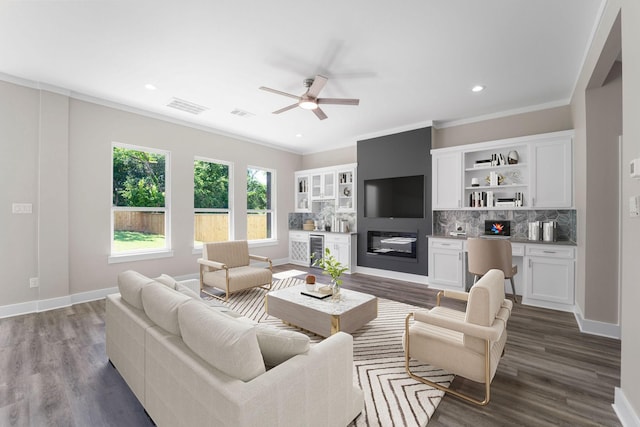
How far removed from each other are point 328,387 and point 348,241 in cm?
454

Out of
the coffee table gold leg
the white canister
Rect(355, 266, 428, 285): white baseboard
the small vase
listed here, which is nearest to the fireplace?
Rect(355, 266, 428, 285): white baseboard

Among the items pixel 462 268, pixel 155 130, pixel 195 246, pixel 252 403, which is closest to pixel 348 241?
pixel 462 268

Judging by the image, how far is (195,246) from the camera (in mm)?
5379

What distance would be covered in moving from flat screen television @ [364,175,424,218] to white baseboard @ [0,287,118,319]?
4.88 meters

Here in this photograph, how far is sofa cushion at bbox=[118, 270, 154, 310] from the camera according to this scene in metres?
1.97

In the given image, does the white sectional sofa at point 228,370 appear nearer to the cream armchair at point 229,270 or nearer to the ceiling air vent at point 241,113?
the cream armchair at point 229,270

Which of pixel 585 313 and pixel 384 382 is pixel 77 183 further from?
pixel 585 313

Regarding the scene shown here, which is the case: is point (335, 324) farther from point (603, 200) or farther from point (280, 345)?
point (603, 200)

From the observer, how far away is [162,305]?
1.67 m

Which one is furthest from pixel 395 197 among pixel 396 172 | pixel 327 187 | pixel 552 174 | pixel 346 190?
pixel 552 174

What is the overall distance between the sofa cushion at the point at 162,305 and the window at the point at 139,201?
3321 millimetres

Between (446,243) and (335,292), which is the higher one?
(446,243)

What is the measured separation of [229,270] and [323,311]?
229 cm

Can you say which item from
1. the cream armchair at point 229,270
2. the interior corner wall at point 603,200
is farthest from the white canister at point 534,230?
the cream armchair at point 229,270
